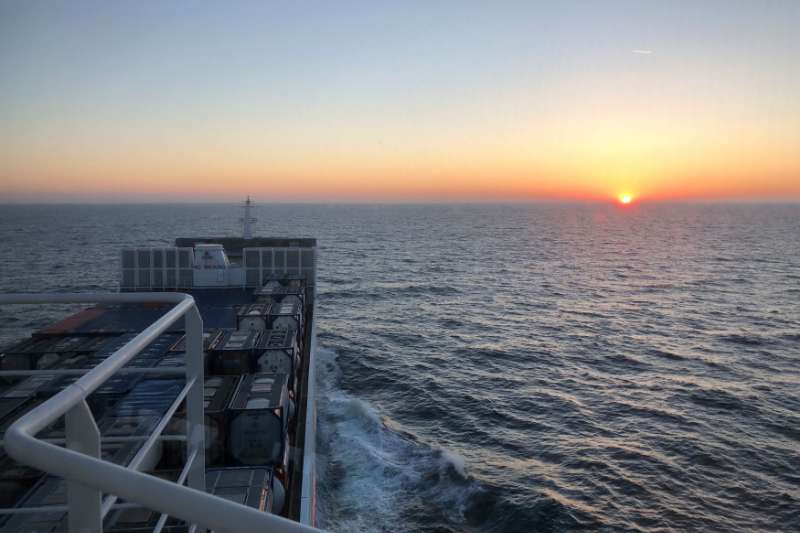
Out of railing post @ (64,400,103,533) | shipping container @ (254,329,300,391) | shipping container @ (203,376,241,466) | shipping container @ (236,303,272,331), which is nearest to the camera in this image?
railing post @ (64,400,103,533)

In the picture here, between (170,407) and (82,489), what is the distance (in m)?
1.37

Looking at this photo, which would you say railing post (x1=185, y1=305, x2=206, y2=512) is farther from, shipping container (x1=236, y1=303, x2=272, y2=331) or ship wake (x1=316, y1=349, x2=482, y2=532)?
shipping container (x1=236, y1=303, x2=272, y2=331)

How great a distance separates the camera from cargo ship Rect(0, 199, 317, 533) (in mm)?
1585

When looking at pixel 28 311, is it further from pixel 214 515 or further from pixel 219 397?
pixel 214 515

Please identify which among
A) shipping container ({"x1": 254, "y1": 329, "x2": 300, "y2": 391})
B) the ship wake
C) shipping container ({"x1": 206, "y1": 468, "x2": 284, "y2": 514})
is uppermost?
shipping container ({"x1": 254, "y1": 329, "x2": 300, "y2": 391})

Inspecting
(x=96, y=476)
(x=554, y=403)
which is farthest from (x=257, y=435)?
(x=554, y=403)

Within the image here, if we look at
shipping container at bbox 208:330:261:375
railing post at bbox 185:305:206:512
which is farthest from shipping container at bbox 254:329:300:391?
railing post at bbox 185:305:206:512

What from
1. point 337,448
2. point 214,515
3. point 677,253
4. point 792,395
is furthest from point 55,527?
point 677,253

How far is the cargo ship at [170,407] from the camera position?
62.4 inches

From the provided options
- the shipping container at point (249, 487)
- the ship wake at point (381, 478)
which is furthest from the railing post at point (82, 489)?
the ship wake at point (381, 478)

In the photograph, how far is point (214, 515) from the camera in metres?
1.51

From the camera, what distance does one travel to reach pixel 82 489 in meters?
2.07

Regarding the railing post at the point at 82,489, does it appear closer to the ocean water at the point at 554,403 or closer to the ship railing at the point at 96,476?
the ship railing at the point at 96,476

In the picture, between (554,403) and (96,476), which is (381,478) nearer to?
(554,403)
